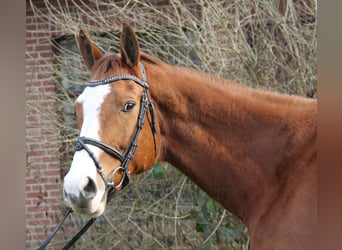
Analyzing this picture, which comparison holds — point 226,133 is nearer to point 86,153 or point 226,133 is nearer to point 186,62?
point 86,153

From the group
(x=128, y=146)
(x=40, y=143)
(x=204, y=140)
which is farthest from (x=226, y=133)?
(x=40, y=143)

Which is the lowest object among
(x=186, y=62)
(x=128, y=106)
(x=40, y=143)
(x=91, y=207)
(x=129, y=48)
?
(x=40, y=143)

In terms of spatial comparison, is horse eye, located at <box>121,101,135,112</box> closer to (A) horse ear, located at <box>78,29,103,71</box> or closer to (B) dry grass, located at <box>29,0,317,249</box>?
(A) horse ear, located at <box>78,29,103,71</box>

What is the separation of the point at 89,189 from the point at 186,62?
217cm

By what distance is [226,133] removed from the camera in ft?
7.38

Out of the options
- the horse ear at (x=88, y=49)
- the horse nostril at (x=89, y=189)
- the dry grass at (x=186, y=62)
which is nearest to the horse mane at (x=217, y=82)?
the horse ear at (x=88, y=49)

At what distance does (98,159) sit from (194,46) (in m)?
2.11

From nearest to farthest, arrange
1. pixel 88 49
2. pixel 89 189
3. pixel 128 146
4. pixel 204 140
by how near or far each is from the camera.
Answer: pixel 89 189 < pixel 128 146 < pixel 204 140 < pixel 88 49

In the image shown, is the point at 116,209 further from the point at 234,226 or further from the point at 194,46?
the point at 194,46

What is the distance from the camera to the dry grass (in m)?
3.84

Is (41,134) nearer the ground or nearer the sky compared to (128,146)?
nearer the ground

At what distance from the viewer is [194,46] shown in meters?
3.98

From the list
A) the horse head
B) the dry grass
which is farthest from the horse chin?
the dry grass

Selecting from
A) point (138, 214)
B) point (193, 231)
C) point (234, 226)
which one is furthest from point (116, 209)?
point (234, 226)
